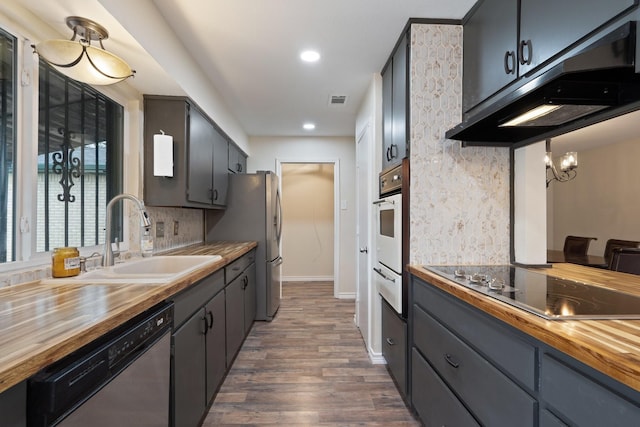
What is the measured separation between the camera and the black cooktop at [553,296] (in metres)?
0.87

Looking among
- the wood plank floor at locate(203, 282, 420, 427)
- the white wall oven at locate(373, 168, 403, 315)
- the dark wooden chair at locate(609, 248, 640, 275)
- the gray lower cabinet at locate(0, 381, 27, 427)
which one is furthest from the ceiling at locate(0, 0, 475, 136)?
the wood plank floor at locate(203, 282, 420, 427)

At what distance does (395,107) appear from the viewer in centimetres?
212

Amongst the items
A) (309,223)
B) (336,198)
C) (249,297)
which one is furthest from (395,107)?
(309,223)

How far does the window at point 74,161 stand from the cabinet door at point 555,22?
2228 mm

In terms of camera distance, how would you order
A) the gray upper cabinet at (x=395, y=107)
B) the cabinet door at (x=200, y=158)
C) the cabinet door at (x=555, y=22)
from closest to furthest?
1. the cabinet door at (x=555, y=22)
2. the gray upper cabinet at (x=395, y=107)
3. the cabinet door at (x=200, y=158)

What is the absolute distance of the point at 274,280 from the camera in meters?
3.56

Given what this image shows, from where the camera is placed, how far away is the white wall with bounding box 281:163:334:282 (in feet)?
18.4

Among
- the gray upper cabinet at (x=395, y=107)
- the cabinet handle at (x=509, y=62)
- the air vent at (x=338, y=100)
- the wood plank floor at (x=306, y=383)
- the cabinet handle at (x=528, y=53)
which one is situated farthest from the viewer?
the air vent at (x=338, y=100)

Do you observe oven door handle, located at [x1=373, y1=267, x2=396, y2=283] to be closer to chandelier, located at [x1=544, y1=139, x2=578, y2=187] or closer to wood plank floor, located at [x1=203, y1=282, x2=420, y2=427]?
wood plank floor, located at [x1=203, y1=282, x2=420, y2=427]

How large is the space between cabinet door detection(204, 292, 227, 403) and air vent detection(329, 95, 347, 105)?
2.09m

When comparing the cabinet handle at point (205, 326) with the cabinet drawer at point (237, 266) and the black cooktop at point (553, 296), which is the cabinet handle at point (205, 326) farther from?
the black cooktop at point (553, 296)

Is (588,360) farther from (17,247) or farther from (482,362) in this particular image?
(17,247)

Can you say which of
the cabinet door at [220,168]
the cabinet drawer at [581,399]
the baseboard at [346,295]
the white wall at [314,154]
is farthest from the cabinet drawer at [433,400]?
the white wall at [314,154]

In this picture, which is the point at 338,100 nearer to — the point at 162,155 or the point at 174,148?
the point at 174,148
